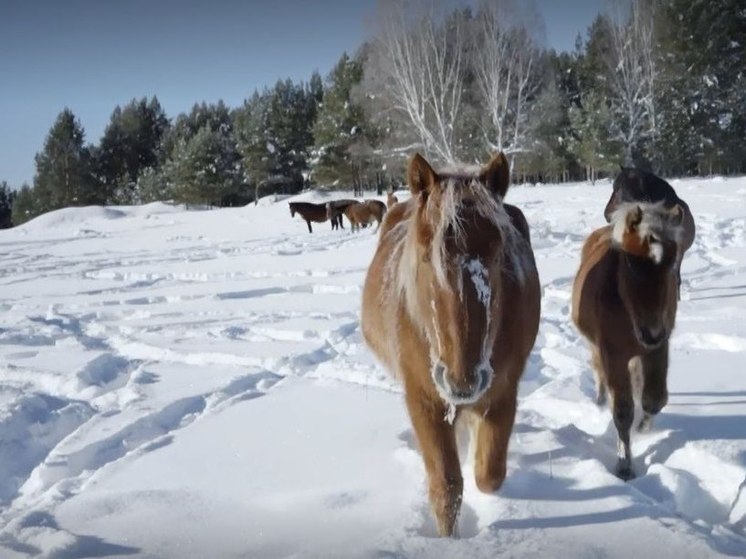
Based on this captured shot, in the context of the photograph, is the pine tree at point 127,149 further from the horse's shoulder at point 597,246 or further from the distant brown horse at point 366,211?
the horse's shoulder at point 597,246

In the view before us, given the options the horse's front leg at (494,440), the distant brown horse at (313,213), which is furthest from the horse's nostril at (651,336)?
the distant brown horse at (313,213)

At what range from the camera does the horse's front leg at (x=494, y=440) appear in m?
3.00

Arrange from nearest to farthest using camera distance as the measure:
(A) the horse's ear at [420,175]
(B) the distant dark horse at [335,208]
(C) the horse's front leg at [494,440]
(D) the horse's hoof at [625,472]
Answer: (A) the horse's ear at [420,175] < (C) the horse's front leg at [494,440] < (D) the horse's hoof at [625,472] < (B) the distant dark horse at [335,208]

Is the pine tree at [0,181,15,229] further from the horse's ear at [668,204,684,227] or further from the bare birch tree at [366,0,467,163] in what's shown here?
the horse's ear at [668,204,684,227]

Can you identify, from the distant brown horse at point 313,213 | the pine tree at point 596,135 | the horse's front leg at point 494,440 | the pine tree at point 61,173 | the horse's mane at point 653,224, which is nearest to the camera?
the horse's front leg at point 494,440

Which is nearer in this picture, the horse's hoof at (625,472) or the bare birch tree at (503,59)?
the horse's hoof at (625,472)

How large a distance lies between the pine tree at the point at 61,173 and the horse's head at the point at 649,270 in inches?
2148

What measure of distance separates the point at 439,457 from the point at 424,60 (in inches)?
907

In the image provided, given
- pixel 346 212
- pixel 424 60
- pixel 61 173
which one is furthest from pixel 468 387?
pixel 61 173

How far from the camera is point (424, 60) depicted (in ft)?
78.2

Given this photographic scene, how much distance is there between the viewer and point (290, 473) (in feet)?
11.6

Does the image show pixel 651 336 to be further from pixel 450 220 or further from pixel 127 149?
pixel 127 149

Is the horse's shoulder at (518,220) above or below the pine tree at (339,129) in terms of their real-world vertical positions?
below

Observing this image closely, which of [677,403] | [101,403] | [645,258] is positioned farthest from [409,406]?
[101,403]
